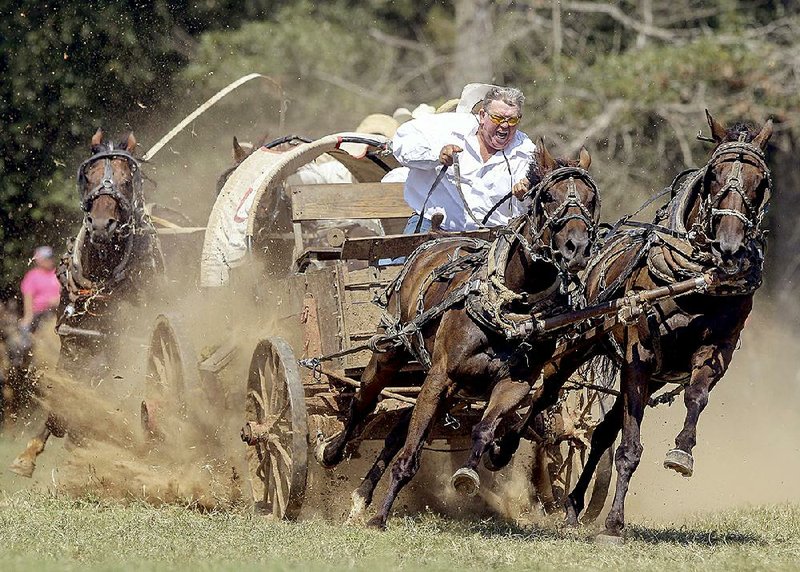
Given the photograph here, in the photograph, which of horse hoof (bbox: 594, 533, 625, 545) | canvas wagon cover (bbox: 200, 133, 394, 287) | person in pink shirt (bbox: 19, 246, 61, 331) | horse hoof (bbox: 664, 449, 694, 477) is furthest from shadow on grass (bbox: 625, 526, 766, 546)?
person in pink shirt (bbox: 19, 246, 61, 331)

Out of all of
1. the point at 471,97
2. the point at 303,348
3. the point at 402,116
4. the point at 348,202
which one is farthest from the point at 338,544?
the point at 402,116

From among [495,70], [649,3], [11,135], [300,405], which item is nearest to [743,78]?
[649,3]

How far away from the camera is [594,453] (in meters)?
8.65

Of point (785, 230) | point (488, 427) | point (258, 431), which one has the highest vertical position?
point (785, 230)

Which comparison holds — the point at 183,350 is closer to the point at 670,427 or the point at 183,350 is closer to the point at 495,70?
the point at 670,427

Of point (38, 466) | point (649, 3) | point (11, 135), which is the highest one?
point (649, 3)

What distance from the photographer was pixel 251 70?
62.0ft

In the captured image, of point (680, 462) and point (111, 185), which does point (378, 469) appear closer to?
point (680, 462)

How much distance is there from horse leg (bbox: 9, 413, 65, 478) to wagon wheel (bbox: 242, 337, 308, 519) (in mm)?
1884

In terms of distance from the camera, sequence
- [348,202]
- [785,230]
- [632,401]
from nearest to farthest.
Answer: [632,401], [348,202], [785,230]

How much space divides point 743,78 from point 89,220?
1029cm

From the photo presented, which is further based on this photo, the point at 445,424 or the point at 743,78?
the point at 743,78

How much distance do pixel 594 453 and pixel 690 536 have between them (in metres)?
0.97

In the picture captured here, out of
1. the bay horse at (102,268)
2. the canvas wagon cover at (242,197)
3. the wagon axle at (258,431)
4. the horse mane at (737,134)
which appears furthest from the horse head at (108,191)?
the horse mane at (737,134)
